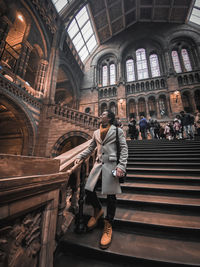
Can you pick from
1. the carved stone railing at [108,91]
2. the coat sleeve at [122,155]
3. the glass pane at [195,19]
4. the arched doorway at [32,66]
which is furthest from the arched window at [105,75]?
the coat sleeve at [122,155]

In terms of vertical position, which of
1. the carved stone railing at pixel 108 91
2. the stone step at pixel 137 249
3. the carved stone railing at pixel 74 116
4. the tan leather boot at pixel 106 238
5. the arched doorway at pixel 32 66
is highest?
the arched doorway at pixel 32 66

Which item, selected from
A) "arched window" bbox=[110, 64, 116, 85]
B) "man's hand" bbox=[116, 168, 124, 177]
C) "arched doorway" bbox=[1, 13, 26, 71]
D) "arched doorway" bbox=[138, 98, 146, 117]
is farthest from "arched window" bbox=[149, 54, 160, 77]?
"man's hand" bbox=[116, 168, 124, 177]

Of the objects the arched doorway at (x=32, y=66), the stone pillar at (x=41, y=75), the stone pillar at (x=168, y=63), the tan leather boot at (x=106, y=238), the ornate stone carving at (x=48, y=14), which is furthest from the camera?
the stone pillar at (x=168, y=63)

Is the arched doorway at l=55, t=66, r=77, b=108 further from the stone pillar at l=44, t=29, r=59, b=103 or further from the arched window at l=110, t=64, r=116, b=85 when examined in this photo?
the arched window at l=110, t=64, r=116, b=85

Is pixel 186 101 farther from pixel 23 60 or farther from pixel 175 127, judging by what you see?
pixel 23 60

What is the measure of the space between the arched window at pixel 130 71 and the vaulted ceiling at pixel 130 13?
5055 millimetres

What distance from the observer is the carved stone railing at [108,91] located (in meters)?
14.6

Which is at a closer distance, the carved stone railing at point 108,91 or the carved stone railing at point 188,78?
the carved stone railing at point 188,78

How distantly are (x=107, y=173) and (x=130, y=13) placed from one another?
21.6 metres

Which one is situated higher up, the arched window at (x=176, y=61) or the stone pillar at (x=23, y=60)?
the arched window at (x=176, y=61)

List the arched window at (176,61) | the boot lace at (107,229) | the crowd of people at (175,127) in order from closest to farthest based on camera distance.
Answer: the boot lace at (107,229) < the crowd of people at (175,127) < the arched window at (176,61)

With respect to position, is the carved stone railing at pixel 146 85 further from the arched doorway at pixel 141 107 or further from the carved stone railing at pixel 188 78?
the carved stone railing at pixel 188 78

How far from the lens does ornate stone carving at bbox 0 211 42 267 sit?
797 mm

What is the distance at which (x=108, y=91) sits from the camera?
48.5ft
